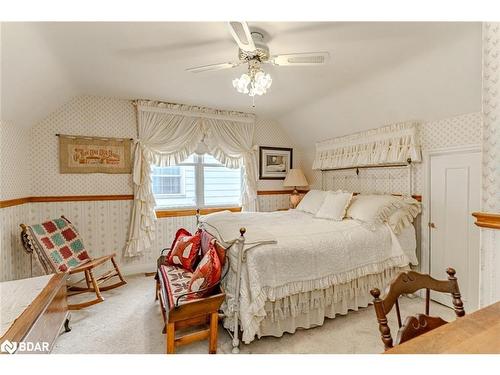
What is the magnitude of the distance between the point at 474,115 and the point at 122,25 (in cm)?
331

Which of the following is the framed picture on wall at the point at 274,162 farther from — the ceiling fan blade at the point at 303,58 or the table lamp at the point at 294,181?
the ceiling fan blade at the point at 303,58

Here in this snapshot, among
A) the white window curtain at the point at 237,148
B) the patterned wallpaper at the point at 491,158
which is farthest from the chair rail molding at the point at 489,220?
the white window curtain at the point at 237,148

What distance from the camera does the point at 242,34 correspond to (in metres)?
1.62

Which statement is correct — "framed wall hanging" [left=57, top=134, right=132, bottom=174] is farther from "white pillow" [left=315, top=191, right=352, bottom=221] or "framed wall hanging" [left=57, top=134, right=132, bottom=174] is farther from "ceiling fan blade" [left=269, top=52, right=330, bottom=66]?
"white pillow" [left=315, top=191, right=352, bottom=221]

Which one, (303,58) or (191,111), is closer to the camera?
(303,58)

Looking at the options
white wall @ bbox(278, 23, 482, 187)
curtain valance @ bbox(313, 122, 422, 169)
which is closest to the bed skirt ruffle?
curtain valance @ bbox(313, 122, 422, 169)

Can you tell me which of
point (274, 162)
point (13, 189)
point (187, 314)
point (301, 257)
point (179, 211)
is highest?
point (274, 162)

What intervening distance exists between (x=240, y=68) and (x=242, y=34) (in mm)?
1132

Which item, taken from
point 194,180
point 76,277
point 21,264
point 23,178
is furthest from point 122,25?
point 76,277

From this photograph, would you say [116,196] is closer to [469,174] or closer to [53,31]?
[53,31]

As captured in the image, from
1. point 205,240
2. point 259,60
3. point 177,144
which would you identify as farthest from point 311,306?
point 177,144

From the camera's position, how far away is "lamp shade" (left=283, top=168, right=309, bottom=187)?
4449 millimetres

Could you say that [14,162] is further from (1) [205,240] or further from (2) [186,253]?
(1) [205,240]

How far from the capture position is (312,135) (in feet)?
14.6
